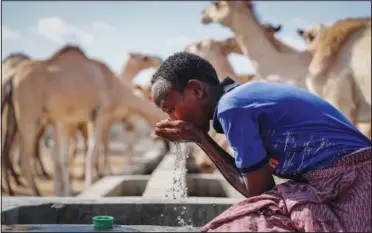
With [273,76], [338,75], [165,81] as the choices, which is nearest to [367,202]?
[165,81]

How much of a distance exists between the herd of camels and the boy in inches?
216

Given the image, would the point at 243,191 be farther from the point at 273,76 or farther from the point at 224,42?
the point at 224,42

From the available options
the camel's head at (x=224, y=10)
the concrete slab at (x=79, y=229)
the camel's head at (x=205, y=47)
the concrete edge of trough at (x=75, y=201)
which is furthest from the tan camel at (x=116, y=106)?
the concrete slab at (x=79, y=229)

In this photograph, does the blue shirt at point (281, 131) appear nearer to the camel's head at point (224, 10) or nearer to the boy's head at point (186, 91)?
the boy's head at point (186, 91)

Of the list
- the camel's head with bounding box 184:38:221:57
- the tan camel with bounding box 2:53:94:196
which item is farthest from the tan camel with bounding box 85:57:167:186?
the camel's head with bounding box 184:38:221:57

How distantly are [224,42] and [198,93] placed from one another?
10.3 m

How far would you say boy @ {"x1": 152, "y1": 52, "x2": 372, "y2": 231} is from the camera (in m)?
1.84

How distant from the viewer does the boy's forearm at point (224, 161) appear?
211 centimetres

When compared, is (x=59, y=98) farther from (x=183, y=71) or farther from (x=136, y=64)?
(x=183, y=71)

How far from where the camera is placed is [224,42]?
480 inches

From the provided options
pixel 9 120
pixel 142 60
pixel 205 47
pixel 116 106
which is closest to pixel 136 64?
pixel 142 60

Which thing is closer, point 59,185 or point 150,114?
point 59,185

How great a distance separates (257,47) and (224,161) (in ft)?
25.6

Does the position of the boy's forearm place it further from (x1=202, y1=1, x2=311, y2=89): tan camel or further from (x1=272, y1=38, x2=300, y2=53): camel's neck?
(x1=272, y1=38, x2=300, y2=53): camel's neck
